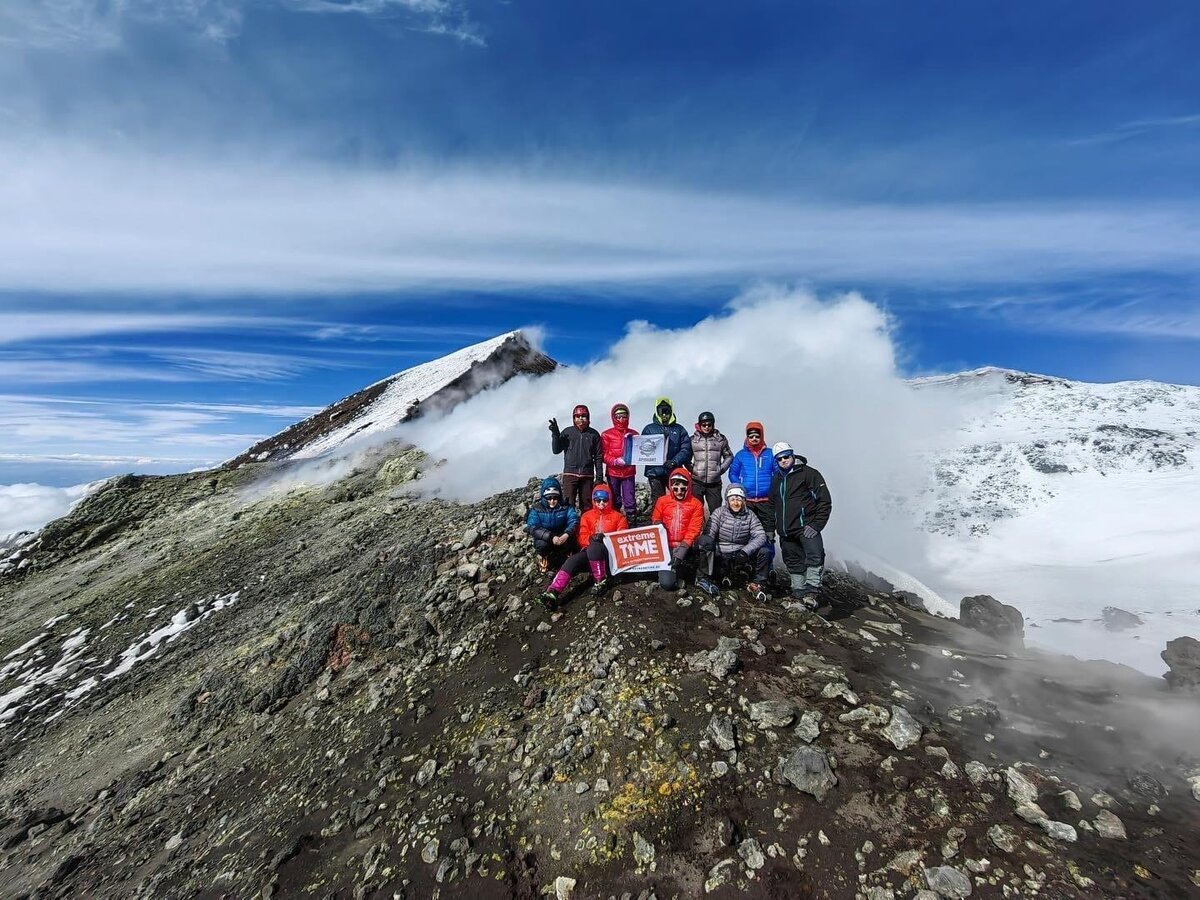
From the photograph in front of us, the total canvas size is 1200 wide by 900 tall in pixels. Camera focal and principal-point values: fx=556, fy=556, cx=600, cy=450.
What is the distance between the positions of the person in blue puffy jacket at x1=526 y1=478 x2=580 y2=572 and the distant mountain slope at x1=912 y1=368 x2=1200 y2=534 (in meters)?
44.5

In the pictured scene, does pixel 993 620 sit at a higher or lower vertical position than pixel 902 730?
lower

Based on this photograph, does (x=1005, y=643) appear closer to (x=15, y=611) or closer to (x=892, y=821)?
(x=892, y=821)

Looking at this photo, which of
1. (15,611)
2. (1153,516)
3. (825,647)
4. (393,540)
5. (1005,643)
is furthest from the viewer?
(1153,516)

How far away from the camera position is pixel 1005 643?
1091 centimetres

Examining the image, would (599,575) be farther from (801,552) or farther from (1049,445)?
(1049,445)

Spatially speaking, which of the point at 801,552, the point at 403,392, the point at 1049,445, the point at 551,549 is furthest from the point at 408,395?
the point at 1049,445

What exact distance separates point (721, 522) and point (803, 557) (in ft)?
5.45

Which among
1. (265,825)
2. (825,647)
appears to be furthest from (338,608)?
(825,647)

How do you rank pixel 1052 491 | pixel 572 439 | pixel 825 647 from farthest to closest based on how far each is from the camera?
1. pixel 1052 491
2. pixel 572 439
3. pixel 825 647

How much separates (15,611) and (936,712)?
96.4 ft

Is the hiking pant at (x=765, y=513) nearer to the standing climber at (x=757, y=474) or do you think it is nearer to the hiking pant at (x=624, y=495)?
the standing climber at (x=757, y=474)

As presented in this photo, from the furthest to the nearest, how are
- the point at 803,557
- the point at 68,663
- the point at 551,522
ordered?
the point at 68,663
the point at 551,522
the point at 803,557

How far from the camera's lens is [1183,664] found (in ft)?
27.6

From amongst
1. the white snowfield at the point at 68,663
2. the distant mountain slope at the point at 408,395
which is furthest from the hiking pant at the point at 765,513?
the distant mountain slope at the point at 408,395
